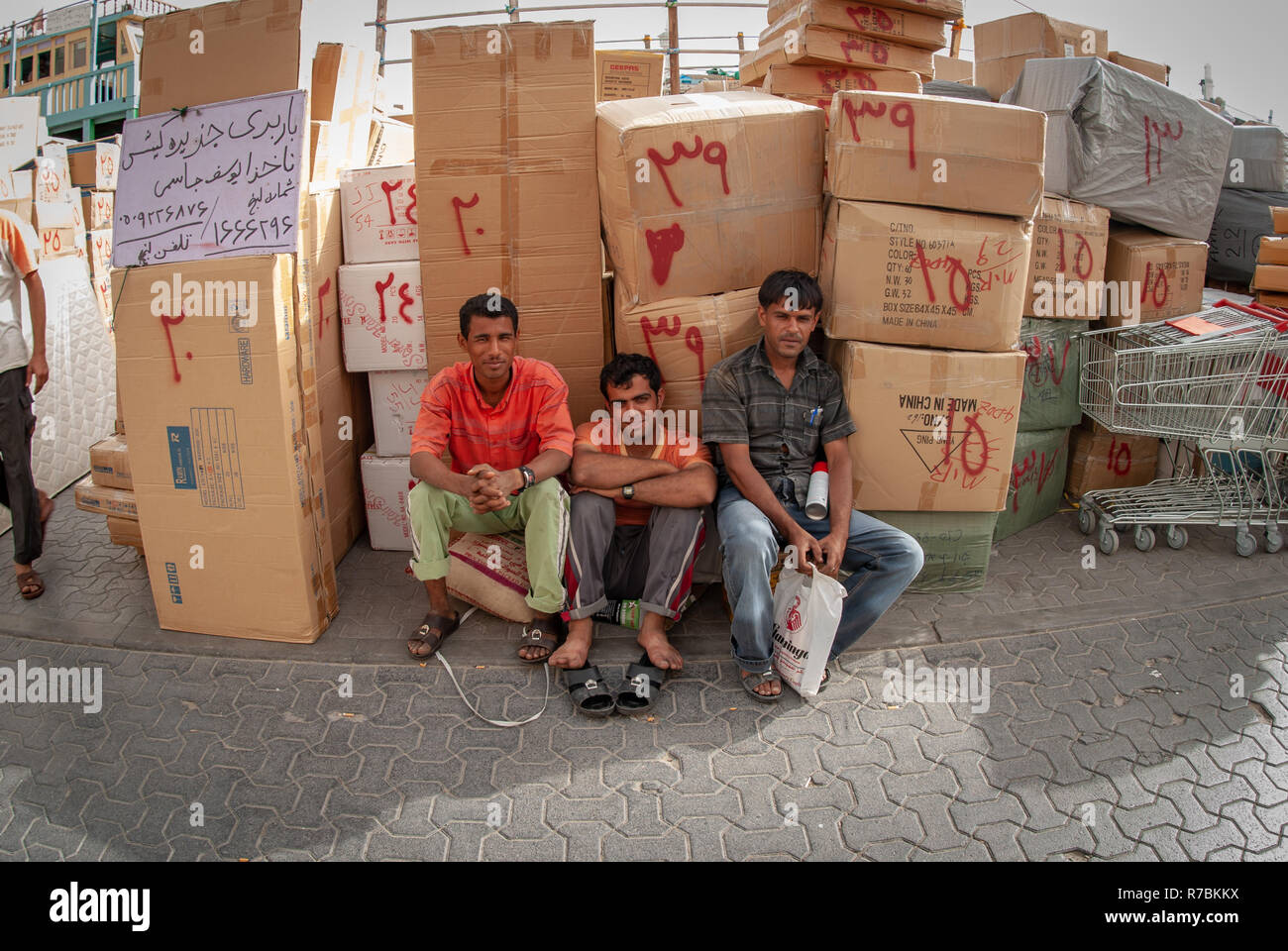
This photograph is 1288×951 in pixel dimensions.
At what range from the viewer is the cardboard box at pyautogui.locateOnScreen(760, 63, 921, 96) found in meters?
5.74

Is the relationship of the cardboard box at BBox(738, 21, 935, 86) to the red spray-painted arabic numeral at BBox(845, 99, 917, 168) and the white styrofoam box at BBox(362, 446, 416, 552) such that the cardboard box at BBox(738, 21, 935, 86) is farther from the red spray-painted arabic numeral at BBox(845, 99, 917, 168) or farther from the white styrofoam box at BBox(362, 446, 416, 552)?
the white styrofoam box at BBox(362, 446, 416, 552)

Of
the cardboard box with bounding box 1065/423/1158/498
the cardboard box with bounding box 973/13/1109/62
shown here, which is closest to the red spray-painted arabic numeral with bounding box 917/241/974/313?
the cardboard box with bounding box 1065/423/1158/498

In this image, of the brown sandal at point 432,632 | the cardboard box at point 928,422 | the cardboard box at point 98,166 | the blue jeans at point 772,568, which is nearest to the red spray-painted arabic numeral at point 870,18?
the cardboard box at point 928,422

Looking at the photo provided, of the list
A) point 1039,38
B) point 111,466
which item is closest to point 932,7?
point 1039,38

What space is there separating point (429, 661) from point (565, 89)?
2655 mm

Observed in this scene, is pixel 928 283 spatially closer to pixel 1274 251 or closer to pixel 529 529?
pixel 529 529

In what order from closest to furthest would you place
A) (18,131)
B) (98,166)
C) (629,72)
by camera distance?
(18,131) < (98,166) < (629,72)

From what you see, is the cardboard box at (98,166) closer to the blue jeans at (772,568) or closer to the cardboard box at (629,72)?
the cardboard box at (629,72)

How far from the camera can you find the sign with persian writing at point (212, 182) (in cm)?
332

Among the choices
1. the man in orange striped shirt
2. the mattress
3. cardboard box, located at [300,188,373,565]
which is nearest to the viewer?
cardboard box, located at [300,188,373,565]

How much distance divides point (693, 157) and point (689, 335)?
29.9 inches

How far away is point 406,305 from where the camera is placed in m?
4.08

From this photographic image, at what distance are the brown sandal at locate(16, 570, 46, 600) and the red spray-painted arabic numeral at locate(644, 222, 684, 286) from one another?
3.39m

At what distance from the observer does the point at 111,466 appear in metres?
4.14
